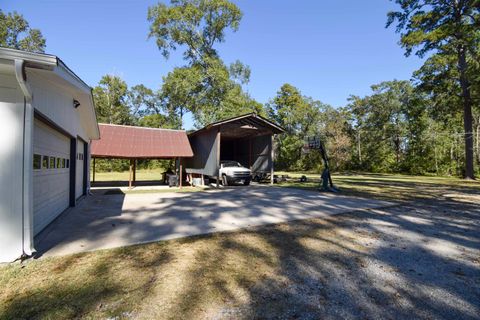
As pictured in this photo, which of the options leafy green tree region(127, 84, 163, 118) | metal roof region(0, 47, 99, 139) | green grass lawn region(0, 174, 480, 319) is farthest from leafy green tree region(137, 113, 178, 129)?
green grass lawn region(0, 174, 480, 319)

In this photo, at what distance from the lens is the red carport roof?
15.3 meters

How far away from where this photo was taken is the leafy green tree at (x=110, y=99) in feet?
117

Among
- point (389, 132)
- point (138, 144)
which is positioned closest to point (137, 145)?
point (138, 144)

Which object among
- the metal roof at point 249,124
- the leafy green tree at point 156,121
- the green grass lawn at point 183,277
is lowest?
the green grass lawn at point 183,277

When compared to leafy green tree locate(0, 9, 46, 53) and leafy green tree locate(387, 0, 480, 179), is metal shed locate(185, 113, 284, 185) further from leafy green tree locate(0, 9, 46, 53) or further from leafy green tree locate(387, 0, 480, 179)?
leafy green tree locate(0, 9, 46, 53)

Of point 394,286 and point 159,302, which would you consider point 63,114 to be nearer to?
point 159,302

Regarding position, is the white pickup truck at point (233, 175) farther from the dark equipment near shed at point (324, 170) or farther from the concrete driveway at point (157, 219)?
the concrete driveway at point (157, 219)

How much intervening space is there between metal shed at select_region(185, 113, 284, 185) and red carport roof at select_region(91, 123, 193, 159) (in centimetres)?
Result: 150

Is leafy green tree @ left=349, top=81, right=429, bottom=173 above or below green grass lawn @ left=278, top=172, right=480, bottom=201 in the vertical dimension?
above

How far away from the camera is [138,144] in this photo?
54.2 ft

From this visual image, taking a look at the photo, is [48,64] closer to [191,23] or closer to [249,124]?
[249,124]

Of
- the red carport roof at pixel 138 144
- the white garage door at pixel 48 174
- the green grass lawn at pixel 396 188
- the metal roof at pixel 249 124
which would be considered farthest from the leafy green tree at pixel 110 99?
the white garage door at pixel 48 174

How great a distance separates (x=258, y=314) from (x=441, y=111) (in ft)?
92.5

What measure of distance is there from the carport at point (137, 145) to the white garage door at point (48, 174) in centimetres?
768
